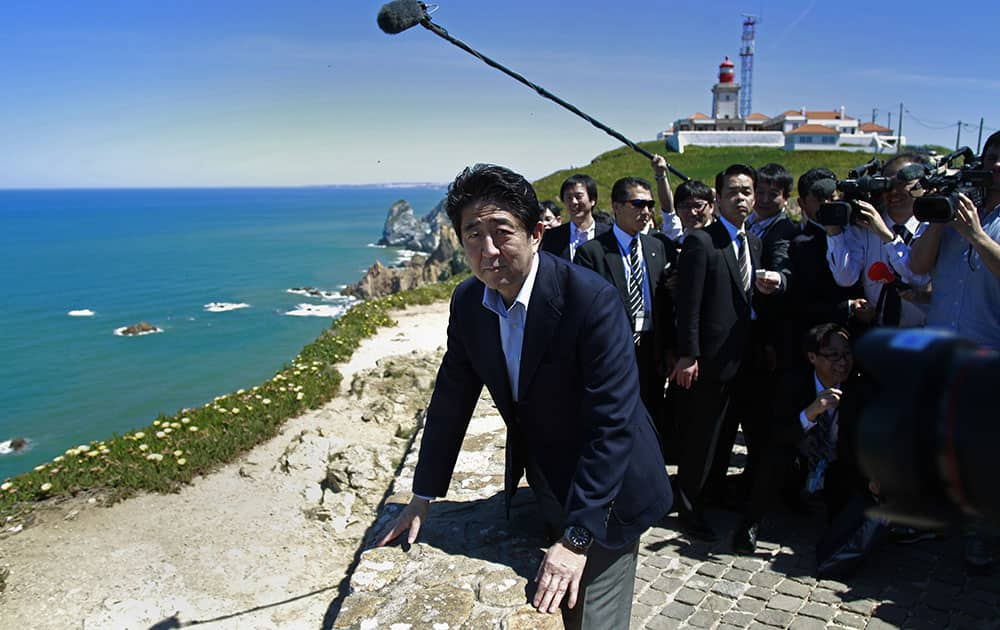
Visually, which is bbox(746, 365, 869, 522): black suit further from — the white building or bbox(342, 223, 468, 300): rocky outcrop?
the white building

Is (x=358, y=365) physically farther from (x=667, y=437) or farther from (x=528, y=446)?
(x=528, y=446)

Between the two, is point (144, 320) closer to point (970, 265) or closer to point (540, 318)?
point (540, 318)

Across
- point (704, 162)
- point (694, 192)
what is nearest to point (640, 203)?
point (694, 192)

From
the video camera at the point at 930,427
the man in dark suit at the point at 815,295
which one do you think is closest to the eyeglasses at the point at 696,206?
the man in dark suit at the point at 815,295

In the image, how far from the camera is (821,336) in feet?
14.2

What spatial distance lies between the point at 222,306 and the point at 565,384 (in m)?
48.6

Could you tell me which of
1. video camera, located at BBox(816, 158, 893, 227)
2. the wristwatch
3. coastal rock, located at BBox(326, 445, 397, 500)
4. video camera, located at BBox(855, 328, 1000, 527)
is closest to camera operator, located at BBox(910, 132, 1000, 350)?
video camera, located at BBox(816, 158, 893, 227)

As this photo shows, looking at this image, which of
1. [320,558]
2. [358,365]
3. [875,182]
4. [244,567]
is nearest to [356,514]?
[320,558]

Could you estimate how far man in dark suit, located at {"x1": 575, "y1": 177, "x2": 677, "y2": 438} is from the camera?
505 cm

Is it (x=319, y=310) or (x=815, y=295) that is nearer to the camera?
(x=815, y=295)

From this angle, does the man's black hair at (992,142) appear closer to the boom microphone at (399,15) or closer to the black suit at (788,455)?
the black suit at (788,455)

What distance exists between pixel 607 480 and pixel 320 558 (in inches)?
162

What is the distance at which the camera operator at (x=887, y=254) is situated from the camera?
4.50m

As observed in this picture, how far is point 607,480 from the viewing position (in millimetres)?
2633
